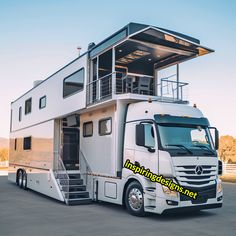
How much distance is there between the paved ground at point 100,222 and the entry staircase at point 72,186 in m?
0.39

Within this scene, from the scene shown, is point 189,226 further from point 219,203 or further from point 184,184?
point 219,203

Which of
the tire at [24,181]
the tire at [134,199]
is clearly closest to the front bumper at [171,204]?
the tire at [134,199]

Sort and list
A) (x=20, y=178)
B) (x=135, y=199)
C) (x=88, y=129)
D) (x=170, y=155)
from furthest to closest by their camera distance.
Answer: (x=20, y=178), (x=88, y=129), (x=135, y=199), (x=170, y=155)

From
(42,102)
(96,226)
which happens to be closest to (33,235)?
(96,226)

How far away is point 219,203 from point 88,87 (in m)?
5.54

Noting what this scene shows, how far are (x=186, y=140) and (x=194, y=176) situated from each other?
3.23 ft

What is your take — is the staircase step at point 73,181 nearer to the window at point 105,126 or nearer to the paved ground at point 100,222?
the paved ground at point 100,222

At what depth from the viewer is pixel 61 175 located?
12.3 metres

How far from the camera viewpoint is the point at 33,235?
22.3ft

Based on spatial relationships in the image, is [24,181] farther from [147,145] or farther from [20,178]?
[147,145]

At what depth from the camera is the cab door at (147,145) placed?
28.2 feet

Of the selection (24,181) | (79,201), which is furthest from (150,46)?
(24,181)

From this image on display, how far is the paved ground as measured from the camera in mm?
7156

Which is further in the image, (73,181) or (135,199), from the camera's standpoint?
(73,181)
